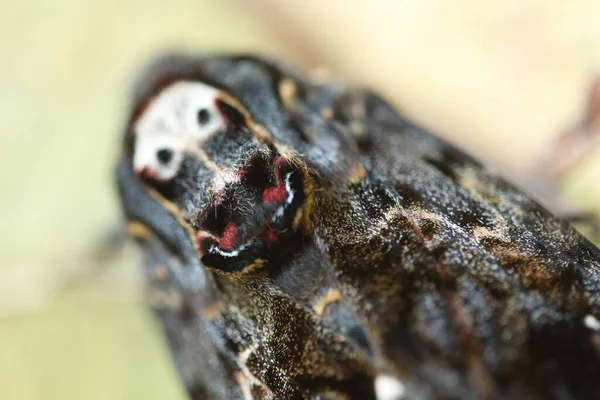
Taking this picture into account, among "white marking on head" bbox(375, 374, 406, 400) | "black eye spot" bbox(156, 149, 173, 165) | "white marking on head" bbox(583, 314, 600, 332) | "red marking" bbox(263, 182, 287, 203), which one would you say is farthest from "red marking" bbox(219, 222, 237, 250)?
"white marking on head" bbox(583, 314, 600, 332)

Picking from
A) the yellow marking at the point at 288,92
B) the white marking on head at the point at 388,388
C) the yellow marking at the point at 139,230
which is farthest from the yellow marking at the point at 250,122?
the white marking on head at the point at 388,388

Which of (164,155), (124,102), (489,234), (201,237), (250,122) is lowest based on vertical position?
(201,237)

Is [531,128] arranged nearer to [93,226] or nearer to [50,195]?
[93,226]

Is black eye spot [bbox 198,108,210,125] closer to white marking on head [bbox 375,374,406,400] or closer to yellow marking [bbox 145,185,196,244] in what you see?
yellow marking [bbox 145,185,196,244]

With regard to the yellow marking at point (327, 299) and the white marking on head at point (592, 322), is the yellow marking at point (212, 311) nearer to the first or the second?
the yellow marking at point (327, 299)

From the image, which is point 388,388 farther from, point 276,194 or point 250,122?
point 250,122

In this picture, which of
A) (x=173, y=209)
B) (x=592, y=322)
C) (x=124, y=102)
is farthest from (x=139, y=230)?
(x=592, y=322)

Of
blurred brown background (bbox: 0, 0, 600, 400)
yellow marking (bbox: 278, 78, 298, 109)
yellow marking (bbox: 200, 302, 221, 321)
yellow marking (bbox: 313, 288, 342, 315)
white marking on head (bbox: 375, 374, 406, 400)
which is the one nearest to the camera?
white marking on head (bbox: 375, 374, 406, 400)
